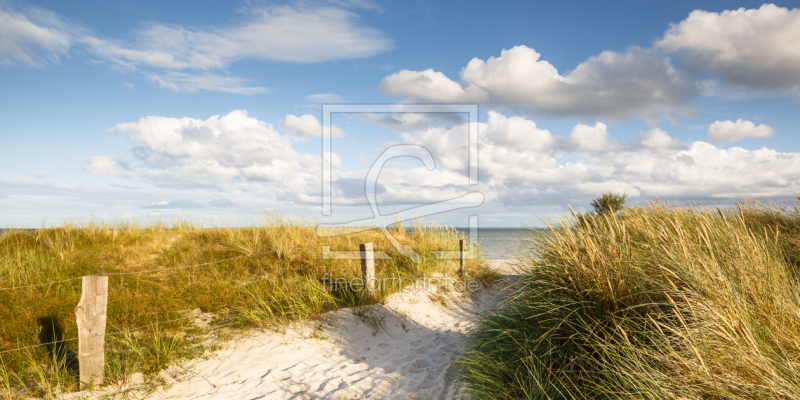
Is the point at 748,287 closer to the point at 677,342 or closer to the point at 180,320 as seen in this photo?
the point at 677,342

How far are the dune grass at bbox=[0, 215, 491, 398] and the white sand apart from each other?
0.36m

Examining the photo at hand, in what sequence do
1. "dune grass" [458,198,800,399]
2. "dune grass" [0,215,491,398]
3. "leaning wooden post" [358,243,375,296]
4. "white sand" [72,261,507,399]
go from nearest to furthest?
"dune grass" [458,198,800,399]
"white sand" [72,261,507,399]
"dune grass" [0,215,491,398]
"leaning wooden post" [358,243,375,296]

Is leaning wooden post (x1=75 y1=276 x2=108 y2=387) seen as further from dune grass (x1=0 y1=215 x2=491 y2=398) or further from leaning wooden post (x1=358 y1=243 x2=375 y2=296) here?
leaning wooden post (x1=358 y1=243 x2=375 y2=296)

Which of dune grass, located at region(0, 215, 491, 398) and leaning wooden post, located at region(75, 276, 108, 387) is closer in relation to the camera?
leaning wooden post, located at region(75, 276, 108, 387)

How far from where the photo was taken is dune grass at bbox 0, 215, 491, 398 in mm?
5262

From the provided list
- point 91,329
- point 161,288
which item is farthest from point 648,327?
point 161,288

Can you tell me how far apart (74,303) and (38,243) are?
216 inches

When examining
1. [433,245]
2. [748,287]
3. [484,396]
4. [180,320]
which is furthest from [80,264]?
[748,287]

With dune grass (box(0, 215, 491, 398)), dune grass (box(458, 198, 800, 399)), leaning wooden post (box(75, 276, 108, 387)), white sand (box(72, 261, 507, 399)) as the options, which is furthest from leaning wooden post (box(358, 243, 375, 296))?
leaning wooden post (box(75, 276, 108, 387))

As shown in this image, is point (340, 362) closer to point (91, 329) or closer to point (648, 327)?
point (91, 329)

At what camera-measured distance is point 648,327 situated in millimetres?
3406

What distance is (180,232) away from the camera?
1183cm

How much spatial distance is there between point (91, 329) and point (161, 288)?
9.33 feet

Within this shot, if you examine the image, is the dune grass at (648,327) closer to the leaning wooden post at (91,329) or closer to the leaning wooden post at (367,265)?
the leaning wooden post at (367,265)
